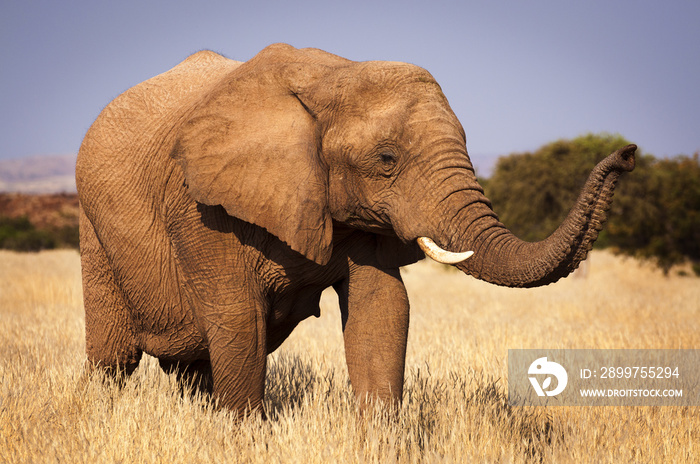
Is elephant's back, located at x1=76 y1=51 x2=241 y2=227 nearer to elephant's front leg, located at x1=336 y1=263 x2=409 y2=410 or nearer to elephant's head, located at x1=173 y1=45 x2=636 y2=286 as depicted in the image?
elephant's head, located at x1=173 y1=45 x2=636 y2=286

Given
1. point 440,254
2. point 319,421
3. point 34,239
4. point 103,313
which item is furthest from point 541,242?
point 34,239

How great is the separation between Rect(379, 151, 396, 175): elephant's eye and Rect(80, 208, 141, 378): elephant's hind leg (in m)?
2.44

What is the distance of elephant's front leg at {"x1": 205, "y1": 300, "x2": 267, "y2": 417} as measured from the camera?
4.24 m

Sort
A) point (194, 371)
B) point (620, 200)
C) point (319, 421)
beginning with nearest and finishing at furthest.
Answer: point (319, 421) → point (194, 371) → point (620, 200)

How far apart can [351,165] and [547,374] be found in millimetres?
3691

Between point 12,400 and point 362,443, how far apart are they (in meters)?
2.21

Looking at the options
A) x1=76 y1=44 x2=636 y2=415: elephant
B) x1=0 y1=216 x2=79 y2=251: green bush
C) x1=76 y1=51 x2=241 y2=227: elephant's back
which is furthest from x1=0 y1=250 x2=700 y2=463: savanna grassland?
x1=0 y1=216 x2=79 y2=251: green bush

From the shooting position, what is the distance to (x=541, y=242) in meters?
3.42

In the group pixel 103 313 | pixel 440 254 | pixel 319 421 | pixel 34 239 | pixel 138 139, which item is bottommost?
pixel 319 421

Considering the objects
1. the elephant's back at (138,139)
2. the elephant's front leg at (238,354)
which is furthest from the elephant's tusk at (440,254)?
the elephant's back at (138,139)

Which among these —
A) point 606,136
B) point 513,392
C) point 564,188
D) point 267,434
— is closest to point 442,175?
point 267,434

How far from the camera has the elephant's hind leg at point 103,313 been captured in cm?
527

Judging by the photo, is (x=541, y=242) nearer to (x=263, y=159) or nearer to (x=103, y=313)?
(x=263, y=159)

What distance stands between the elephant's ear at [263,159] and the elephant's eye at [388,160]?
35cm
